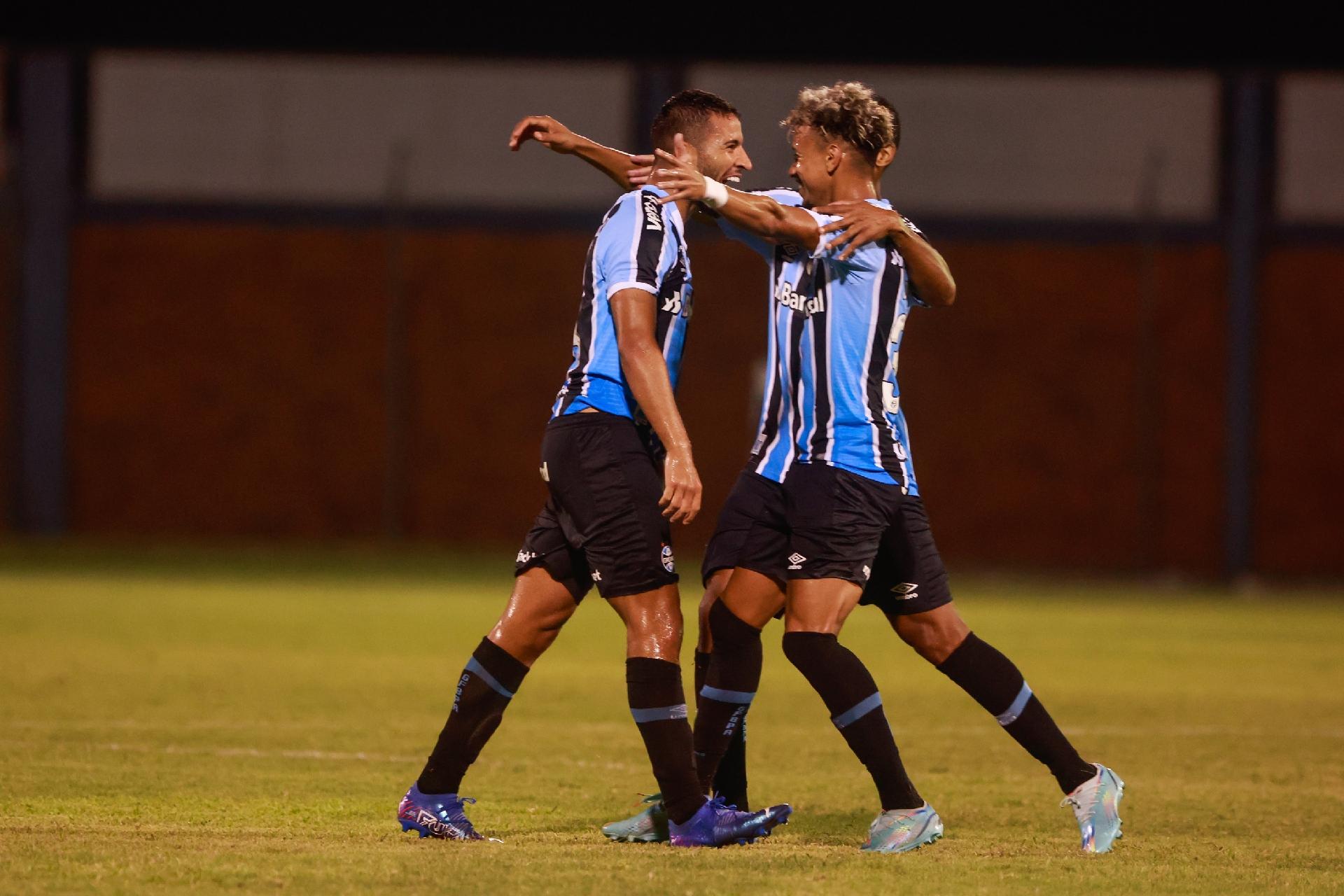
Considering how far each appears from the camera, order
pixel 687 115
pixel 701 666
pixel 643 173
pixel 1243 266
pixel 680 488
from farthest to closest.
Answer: pixel 1243 266, pixel 701 666, pixel 687 115, pixel 643 173, pixel 680 488

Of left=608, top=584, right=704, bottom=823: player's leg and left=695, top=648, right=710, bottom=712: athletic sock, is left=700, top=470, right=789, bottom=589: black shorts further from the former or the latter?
left=695, top=648, right=710, bottom=712: athletic sock

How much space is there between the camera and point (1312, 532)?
83.6 ft

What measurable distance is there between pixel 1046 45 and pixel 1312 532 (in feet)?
25.6

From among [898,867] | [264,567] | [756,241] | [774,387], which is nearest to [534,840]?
[898,867]

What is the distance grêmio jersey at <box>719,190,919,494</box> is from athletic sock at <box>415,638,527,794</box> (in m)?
0.96

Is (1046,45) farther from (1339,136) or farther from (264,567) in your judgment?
(264,567)

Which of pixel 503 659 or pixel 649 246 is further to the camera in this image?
pixel 503 659

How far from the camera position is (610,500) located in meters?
5.20

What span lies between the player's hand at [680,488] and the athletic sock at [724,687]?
0.49 meters

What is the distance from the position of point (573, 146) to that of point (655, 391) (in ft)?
3.85

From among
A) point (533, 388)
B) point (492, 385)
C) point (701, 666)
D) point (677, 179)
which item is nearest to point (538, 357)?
point (533, 388)

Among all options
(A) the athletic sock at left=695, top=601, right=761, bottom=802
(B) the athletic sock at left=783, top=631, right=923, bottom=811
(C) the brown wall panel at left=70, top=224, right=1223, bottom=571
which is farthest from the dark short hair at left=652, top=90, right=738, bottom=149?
(C) the brown wall panel at left=70, top=224, right=1223, bottom=571

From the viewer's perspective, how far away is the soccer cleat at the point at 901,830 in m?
5.23

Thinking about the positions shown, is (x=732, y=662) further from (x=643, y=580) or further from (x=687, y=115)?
(x=687, y=115)
